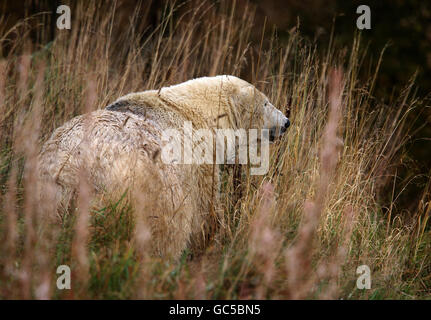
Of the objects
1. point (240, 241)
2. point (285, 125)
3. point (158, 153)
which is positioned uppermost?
point (285, 125)

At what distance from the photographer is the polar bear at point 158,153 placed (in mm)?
2939

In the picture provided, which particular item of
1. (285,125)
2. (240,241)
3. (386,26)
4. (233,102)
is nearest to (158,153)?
(240,241)

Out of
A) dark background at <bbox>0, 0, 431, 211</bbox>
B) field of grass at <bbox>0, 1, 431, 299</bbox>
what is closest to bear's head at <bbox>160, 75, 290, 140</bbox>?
field of grass at <bbox>0, 1, 431, 299</bbox>

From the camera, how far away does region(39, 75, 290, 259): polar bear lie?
2.94m

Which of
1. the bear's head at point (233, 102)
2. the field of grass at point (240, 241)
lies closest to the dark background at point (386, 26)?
the field of grass at point (240, 241)

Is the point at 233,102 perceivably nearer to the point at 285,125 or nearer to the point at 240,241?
the point at 285,125

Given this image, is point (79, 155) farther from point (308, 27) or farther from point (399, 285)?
point (308, 27)

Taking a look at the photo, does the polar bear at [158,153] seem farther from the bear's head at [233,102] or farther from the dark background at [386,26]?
the dark background at [386,26]

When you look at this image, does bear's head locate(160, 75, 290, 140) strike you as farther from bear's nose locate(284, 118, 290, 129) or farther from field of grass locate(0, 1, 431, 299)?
field of grass locate(0, 1, 431, 299)

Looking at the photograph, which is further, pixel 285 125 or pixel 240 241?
pixel 285 125

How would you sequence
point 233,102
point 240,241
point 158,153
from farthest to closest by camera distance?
point 233,102 → point 240,241 → point 158,153

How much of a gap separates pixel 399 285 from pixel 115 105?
2203 mm

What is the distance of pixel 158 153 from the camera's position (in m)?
2.93

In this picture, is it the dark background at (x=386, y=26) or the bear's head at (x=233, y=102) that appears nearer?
the bear's head at (x=233, y=102)
